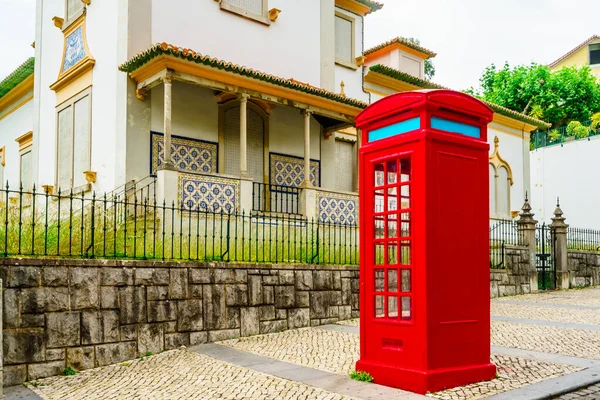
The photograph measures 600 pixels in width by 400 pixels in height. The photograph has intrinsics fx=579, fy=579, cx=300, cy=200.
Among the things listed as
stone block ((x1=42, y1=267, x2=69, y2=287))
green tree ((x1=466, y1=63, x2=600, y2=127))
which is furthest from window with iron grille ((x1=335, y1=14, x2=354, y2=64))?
green tree ((x1=466, y1=63, x2=600, y2=127))

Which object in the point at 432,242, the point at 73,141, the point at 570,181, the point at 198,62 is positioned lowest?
the point at 432,242

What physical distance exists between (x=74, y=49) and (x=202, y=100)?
3.68m

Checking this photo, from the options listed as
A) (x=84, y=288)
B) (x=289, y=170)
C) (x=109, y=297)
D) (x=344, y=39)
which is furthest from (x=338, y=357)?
(x=344, y=39)

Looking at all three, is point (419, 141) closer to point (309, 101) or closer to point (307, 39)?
point (309, 101)

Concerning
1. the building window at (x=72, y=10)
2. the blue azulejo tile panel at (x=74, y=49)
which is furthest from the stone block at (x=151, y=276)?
the building window at (x=72, y=10)

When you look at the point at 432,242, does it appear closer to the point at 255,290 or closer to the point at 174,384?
the point at 174,384

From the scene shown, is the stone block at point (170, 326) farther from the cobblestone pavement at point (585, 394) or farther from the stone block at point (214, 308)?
the cobblestone pavement at point (585, 394)

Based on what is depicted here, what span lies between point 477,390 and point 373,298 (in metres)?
1.40

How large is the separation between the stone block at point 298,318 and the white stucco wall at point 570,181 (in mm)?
22087

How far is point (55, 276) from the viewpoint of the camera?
7.03 m

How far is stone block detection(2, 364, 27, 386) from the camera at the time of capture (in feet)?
21.3

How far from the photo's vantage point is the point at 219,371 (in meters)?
6.97

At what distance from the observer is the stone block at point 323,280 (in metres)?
10.3

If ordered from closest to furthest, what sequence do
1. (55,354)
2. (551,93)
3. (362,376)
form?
1. (362,376)
2. (55,354)
3. (551,93)
